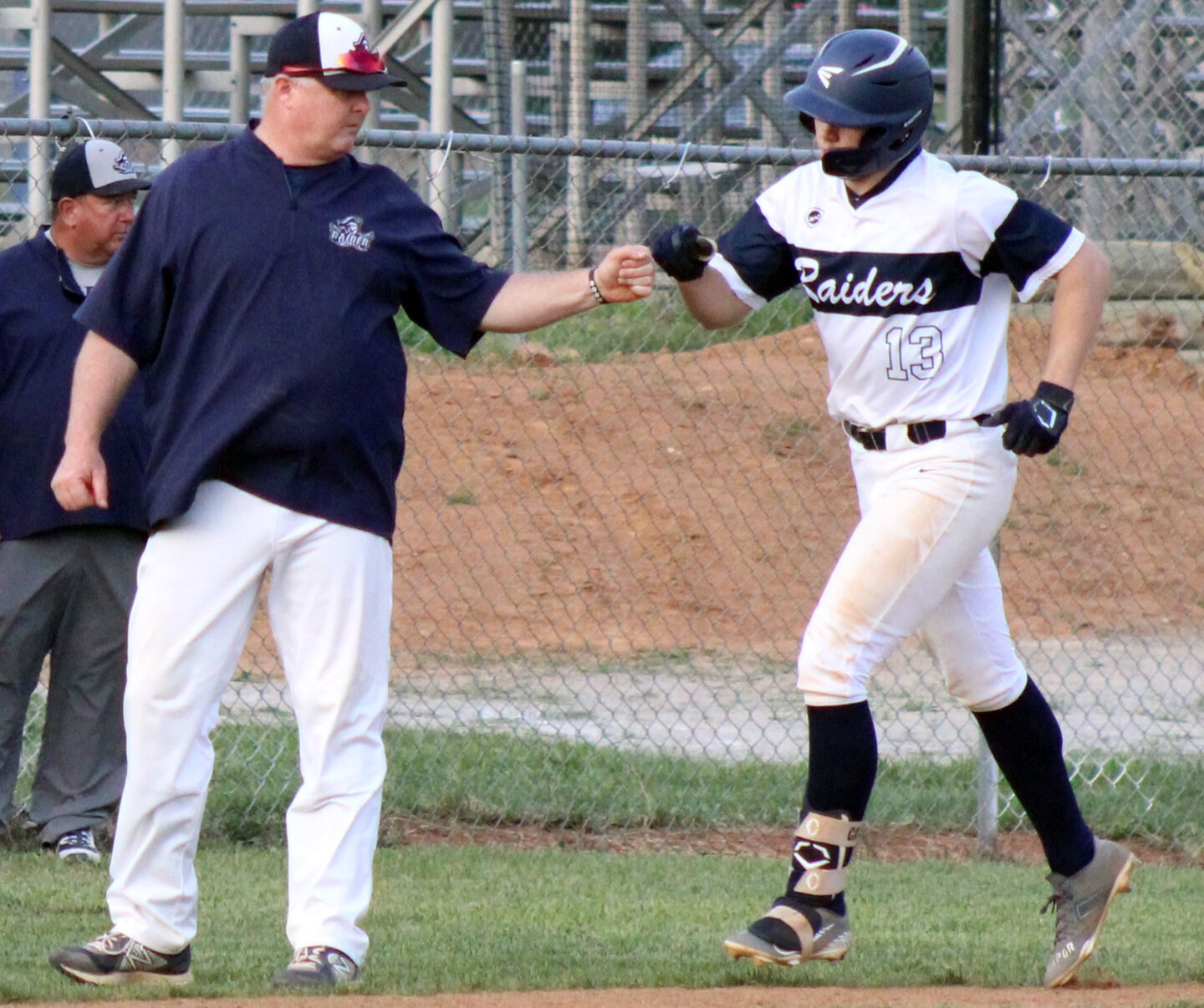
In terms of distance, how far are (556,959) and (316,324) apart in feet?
5.47

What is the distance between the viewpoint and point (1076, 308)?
4195 millimetres

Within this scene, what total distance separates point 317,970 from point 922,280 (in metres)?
2.05

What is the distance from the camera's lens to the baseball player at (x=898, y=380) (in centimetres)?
418

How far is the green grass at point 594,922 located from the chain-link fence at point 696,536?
37.4 inches

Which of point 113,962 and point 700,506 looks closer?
point 113,962

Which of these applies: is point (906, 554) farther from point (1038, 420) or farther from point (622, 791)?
point (622, 791)

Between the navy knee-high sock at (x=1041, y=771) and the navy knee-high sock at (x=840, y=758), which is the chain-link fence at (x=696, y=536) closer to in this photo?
the navy knee-high sock at (x=1041, y=771)

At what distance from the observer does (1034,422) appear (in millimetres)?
4012

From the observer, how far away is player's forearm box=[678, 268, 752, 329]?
443cm

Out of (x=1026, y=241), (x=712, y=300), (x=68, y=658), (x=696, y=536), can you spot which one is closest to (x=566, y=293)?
(x=712, y=300)

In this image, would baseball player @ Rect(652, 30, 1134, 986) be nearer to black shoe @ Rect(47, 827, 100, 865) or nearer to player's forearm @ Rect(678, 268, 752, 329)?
player's forearm @ Rect(678, 268, 752, 329)

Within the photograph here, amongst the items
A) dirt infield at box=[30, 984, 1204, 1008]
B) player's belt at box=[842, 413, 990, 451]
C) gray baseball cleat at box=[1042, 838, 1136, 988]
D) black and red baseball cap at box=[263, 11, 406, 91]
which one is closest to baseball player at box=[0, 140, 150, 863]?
black and red baseball cap at box=[263, 11, 406, 91]

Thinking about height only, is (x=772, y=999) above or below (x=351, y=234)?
below

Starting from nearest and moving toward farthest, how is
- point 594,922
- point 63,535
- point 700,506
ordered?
1. point 594,922
2. point 63,535
3. point 700,506
